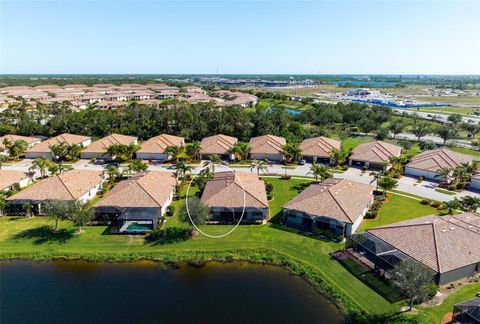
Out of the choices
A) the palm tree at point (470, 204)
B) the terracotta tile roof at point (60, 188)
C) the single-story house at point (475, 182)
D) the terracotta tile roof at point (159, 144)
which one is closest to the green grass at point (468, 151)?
the single-story house at point (475, 182)

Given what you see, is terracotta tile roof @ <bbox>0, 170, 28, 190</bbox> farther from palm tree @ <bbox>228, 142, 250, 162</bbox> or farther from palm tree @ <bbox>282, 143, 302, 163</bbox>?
palm tree @ <bbox>282, 143, 302, 163</bbox>

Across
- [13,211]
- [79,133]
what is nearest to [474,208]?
[13,211]

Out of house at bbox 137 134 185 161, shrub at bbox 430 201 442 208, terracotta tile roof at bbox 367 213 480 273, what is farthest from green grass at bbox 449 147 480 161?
house at bbox 137 134 185 161

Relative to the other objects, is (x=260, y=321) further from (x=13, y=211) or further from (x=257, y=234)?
(x=13, y=211)

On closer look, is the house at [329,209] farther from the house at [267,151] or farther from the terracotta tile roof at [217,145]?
the terracotta tile roof at [217,145]

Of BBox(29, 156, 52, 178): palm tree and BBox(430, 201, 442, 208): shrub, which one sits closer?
BBox(430, 201, 442, 208): shrub

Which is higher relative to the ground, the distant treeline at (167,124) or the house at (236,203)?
the distant treeline at (167,124)
